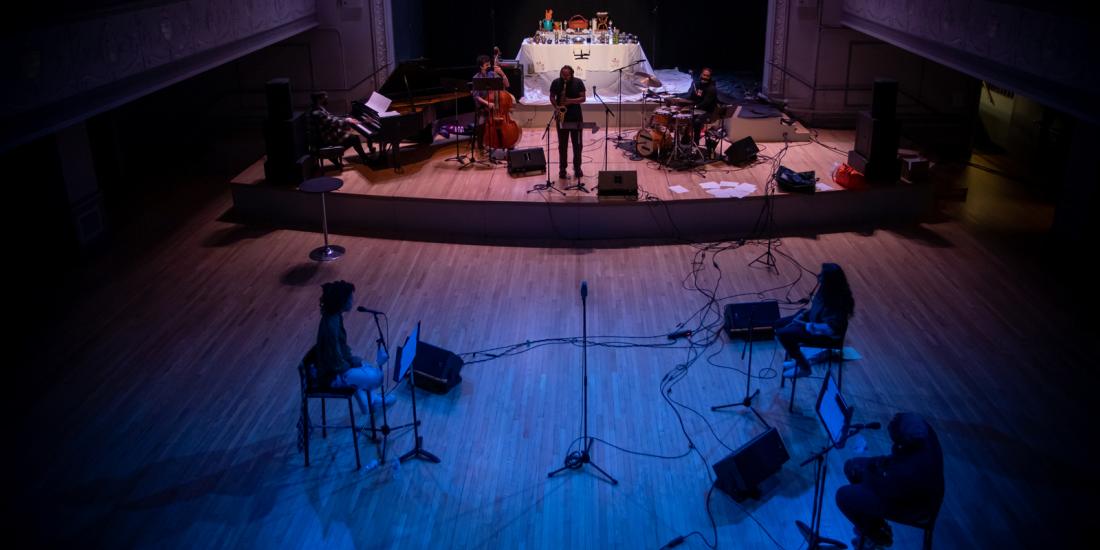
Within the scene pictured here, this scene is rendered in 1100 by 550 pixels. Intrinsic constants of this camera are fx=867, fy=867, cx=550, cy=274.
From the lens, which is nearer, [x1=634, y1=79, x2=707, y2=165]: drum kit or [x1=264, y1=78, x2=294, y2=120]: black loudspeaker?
[x1=264, y1=78, x2=294, y2=120]: black loudspeaker

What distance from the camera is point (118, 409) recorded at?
592 cm

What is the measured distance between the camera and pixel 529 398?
6.08 m

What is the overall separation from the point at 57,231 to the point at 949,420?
790cm

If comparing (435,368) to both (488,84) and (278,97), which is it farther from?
(278,97)

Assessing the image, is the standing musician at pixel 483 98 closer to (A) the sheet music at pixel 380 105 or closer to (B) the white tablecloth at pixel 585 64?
(A) the sheet music at pixel 380 105

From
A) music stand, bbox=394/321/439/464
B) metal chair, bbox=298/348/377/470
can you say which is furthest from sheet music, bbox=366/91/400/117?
metal chair, bbox=298/348/377/470

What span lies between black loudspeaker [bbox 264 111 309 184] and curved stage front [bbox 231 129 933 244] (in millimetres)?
142

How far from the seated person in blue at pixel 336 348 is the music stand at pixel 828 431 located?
2.52 metres

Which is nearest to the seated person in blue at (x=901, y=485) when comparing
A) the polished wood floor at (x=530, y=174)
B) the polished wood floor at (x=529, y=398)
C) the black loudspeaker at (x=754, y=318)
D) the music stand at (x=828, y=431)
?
the music stand at (x=828, y=431)

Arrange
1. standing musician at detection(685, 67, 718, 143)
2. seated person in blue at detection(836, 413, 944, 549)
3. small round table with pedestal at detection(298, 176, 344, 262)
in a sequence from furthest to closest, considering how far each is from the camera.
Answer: standing musician at detection(685, 67, 718, 143) < small round table with pedestal at detection(298, 176, 344, 262) < seated person in blue at detection(836, 413, 944, 549)

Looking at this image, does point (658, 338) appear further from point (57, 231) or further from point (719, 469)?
point (57, 231)

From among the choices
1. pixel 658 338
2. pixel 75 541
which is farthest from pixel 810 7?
pixel 75 541

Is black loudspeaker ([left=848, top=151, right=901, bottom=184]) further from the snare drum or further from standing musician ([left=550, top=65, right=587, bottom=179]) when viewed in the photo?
standing musician ([left=550, top=65, right=587, bottom=179])

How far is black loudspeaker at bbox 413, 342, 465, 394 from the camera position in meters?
6.10
